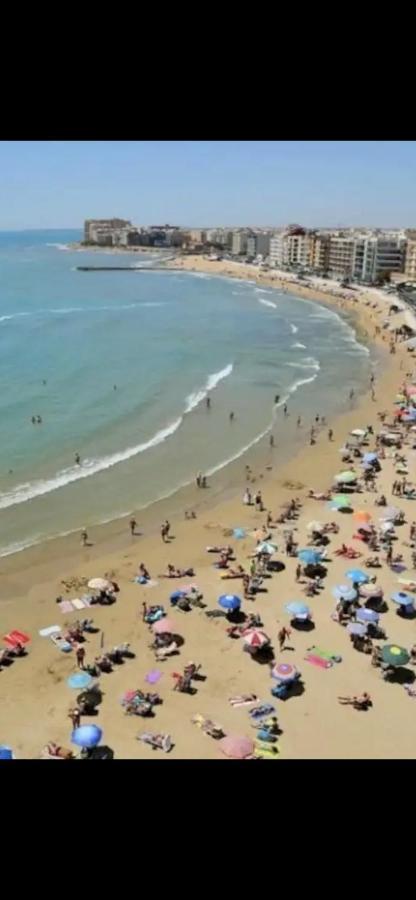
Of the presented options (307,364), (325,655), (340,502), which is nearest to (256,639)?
(325,655)

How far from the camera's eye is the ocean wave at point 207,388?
131 ft

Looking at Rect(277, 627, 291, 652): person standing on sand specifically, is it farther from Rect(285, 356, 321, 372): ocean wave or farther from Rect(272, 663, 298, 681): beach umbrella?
Rect(285, 356, 321, 372): ocean wave

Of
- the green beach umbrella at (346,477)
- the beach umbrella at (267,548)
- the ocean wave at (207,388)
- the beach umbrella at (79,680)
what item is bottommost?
the beach umbrella at (79,680)

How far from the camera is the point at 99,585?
752 inches

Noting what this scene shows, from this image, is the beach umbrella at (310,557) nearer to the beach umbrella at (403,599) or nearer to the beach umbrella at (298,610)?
the beach umbrella at (298,610)

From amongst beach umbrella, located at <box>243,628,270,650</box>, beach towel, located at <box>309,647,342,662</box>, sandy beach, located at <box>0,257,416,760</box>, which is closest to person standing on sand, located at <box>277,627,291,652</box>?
sandy beach, located at <box>0,257,416,760</box>

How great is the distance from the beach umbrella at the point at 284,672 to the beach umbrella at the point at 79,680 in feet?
12.0

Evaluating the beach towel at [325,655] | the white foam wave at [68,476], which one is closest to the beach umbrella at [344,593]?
the beach towel at [325,655]

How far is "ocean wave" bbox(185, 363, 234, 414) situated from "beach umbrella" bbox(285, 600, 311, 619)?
2124 cm

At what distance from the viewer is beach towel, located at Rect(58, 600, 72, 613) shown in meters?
18.8

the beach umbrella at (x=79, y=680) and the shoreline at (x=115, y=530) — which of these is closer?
the beach umbrella at (x=79, y=680)
